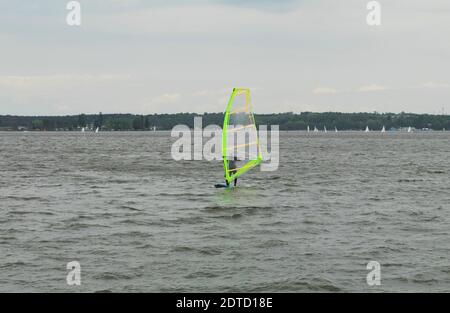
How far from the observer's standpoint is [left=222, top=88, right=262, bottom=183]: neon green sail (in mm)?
28855

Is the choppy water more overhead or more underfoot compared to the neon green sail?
more underfoot

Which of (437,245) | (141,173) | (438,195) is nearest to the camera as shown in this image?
(437,245)

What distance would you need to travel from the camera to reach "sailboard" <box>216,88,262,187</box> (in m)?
28.9

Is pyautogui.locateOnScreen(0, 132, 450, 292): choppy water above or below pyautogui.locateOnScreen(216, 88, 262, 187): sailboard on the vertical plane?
below

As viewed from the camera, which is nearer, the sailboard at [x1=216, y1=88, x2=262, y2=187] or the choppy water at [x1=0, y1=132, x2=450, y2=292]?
the choppy water at [x1=0, y1=132, x2=450, y2=292]

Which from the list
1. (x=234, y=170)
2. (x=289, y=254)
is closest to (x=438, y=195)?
(x=234, y=170)

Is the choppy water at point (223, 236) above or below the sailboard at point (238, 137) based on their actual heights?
below

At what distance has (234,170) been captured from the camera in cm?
3100

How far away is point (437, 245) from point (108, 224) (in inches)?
399

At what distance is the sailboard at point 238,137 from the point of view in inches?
1136

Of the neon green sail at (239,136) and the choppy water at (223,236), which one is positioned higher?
the neon green sail at (239,136)

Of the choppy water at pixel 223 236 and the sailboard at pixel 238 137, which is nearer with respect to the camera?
the choppy water at pixel 223 236

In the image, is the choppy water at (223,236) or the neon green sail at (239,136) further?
the neon green sail at (239,136)
